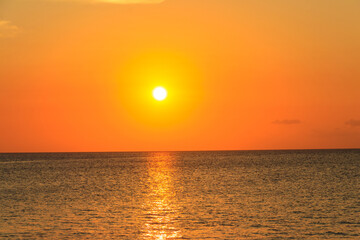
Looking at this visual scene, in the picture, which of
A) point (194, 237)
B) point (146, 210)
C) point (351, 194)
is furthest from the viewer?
point (351, 194)

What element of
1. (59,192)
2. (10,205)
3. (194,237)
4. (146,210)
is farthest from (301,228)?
(59,192)

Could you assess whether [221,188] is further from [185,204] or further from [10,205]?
[10,205]

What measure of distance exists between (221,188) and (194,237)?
3955 cm

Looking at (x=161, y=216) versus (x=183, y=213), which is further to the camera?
(x=183, y=213)

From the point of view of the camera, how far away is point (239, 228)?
139ft

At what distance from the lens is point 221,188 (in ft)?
255

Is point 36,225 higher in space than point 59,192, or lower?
lower

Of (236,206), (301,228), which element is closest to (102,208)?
(236,206)

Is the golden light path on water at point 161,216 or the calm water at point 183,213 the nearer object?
the golden light path on water at point 161,216

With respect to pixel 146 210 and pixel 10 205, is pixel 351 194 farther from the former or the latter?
pixel 10 205

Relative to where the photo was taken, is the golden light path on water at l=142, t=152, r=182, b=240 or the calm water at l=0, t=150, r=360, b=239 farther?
the calm water at l=0, t=150, r=360, b=239

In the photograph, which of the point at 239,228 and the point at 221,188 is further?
the point at 221,188

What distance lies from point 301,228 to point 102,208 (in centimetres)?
2317

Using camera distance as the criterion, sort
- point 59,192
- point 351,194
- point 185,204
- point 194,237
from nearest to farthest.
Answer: point 194,237 < point 185,204 < point 351,194 < point 59,192
